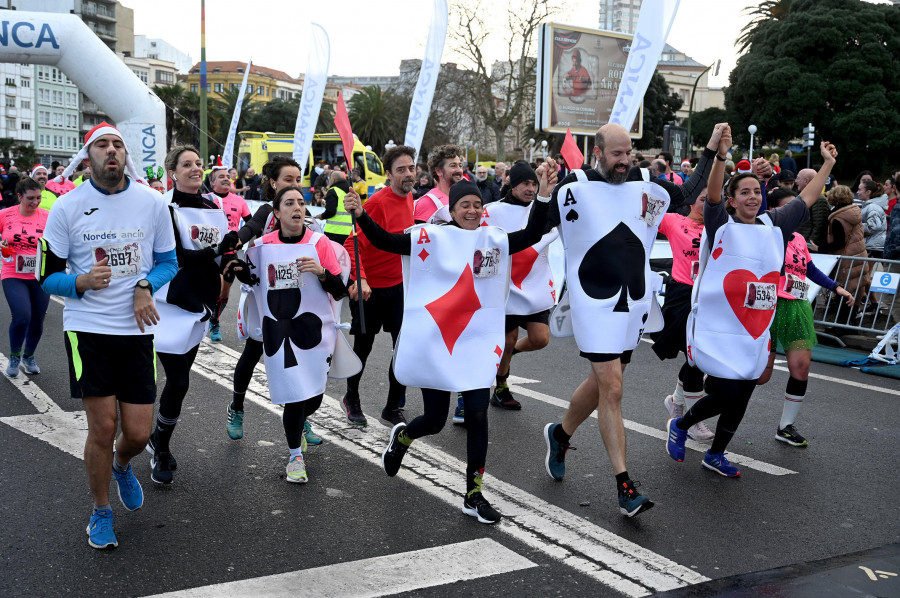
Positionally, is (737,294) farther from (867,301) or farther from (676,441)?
(867,301)

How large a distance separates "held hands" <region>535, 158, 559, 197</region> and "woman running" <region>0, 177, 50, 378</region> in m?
4.99

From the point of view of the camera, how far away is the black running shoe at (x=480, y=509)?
14.9 feet

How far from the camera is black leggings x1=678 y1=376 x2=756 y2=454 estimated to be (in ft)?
17.3

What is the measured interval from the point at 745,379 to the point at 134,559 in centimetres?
343

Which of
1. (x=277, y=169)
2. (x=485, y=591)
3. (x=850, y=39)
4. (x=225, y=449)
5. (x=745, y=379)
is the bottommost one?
(x=225, y=449)

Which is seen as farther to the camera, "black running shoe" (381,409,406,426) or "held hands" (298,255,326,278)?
"black running shoe" (381,409,406,426)

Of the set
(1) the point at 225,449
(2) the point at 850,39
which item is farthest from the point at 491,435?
(2) the point at 850,39

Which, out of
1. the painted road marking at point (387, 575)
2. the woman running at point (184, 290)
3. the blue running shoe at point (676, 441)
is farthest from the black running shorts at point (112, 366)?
the blue running shoe at point (676, 441)

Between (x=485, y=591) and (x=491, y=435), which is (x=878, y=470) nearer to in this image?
(x=491, y=435)

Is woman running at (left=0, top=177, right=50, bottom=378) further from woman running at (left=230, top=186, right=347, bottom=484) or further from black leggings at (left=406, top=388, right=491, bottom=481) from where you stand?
black leggings at (left=406, top=388, right=491, bottom=481)

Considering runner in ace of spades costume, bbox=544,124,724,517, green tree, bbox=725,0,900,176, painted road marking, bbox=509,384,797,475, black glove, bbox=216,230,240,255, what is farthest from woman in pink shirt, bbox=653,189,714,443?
green tree, bbox=725,0,900,176

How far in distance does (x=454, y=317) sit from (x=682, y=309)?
238 cm

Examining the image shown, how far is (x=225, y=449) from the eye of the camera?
587cm

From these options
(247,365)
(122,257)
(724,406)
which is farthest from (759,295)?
(122,257)
